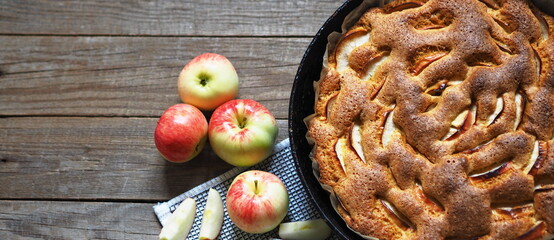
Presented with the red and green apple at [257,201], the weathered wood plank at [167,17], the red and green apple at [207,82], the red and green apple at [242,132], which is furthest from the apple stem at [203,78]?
the red and green apple at [257,201]

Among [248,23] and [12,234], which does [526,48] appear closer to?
[248,23]

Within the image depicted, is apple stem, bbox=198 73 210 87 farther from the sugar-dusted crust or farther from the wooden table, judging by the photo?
the sugar-dusted crust

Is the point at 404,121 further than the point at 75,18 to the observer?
No

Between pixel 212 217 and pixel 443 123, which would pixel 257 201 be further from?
pixel 443 123

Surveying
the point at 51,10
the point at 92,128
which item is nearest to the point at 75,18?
the point at 51,10

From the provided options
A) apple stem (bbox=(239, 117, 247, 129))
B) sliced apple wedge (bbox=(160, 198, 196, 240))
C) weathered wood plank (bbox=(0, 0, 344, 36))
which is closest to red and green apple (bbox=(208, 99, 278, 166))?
apple stem (bbox=(239, 117, 247, 129))

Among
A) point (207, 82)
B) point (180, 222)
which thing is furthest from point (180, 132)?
point (180, 222)
